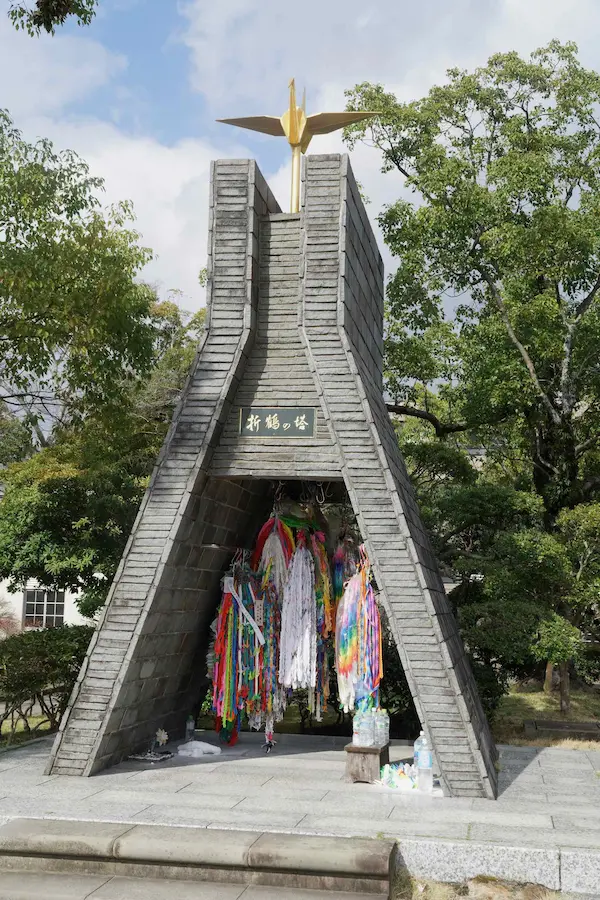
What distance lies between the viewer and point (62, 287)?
983 centimetres

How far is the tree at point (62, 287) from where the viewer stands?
30.7ft

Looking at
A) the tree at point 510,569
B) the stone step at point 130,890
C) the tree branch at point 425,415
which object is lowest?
the stone step at point 130,890

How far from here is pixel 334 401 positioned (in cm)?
705

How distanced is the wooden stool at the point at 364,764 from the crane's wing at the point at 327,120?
5223mm

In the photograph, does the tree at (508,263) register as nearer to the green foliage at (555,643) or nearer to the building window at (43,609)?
the green foliage at (555,643)

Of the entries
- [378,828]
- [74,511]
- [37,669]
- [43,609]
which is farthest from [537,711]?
[43,609]

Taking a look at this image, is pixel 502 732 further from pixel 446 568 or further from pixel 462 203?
pixel 462 203

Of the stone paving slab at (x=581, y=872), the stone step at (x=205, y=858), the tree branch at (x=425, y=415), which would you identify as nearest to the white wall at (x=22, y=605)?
the tree branch at (x=425, y=415)

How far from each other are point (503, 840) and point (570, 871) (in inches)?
16.3

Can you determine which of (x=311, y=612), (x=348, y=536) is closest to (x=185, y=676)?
(x=311, y=612)

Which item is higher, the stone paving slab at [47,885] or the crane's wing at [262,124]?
the crane's wing at [262,124]

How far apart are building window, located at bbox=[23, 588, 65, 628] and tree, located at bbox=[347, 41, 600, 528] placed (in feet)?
31.5

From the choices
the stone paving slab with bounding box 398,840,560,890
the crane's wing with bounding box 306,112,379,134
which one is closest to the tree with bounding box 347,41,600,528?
the crane's wing with bounding box 306,112,379,134

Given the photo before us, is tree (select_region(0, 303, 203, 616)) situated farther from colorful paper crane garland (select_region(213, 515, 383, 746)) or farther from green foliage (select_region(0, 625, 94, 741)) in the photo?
colorful paper crane garland (select_region(213, 515, 383, 746))
